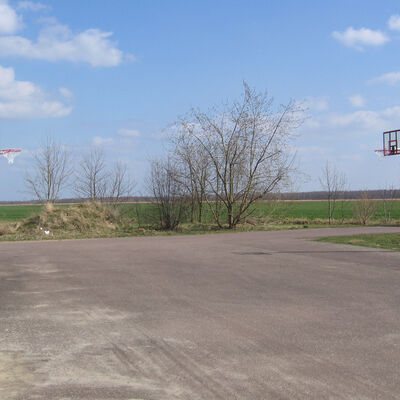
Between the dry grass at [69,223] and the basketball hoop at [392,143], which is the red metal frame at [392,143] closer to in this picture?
the basketball hoop at [392,143]

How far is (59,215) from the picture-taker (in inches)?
1044

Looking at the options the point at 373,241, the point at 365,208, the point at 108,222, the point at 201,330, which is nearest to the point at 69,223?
the point at 108,222

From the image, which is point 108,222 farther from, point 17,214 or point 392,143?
point 17,214

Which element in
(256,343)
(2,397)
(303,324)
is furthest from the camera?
(303,324)

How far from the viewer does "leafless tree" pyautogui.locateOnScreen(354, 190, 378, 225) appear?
104 ft

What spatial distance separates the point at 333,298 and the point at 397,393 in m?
4.32

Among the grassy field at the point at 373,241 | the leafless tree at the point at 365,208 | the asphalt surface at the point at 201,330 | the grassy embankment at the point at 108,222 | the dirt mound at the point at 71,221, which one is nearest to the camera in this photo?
the asphalt surface at the point at 201,330

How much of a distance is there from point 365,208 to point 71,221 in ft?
60.4

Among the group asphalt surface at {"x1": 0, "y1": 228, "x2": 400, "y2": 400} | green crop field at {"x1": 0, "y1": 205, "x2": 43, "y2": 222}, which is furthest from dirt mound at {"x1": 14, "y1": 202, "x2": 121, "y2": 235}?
asphalt surface at {"x1": 0, "y1": 228, "x2": 400, "y2": 400}

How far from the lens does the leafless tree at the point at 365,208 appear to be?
31.8m

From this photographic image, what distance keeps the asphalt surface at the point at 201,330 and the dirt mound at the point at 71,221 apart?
41.6 ft

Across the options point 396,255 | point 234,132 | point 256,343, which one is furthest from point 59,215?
point 256,343

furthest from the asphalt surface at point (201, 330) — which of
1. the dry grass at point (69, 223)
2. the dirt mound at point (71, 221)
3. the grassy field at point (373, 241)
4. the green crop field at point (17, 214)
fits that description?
the green crop field at point (17, 214)

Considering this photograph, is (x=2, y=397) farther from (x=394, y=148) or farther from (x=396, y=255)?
(x=394, y=148)
